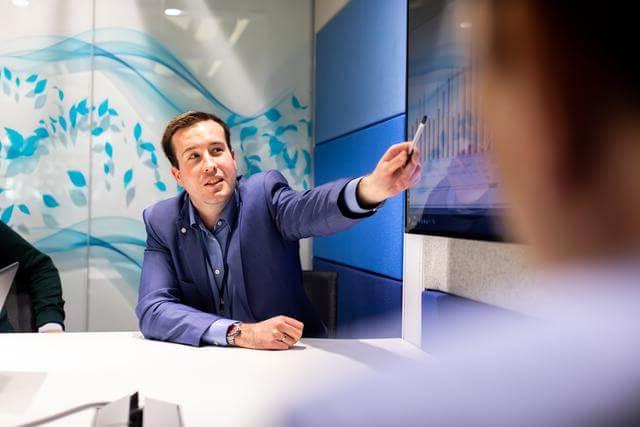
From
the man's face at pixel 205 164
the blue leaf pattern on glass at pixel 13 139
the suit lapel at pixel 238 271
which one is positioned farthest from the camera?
the blue leaf pattern on glass at pixel 13 139

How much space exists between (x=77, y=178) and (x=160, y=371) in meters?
2.63

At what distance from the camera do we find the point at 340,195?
1508 mm

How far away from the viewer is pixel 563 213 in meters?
0.17

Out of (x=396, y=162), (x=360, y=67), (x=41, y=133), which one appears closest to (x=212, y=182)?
(x=396, y=162)

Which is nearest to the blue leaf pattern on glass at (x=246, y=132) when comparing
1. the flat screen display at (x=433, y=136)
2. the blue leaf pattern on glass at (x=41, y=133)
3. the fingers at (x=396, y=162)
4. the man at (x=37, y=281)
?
the blue leaf pattern on glass at (x=41, y=133)

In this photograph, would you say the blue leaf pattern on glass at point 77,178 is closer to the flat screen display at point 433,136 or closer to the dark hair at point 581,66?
Result: the flat screen display at point 433,136

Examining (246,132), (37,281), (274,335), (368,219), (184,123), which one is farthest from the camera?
(246,132)

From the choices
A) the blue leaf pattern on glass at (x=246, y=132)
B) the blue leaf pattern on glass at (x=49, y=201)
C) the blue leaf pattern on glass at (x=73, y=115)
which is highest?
the blue leaf pattern on glass at (x=73, y=115)

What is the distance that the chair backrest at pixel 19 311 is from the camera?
2.33 metres

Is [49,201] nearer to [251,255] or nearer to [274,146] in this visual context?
[274,146]

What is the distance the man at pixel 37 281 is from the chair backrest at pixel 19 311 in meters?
0.02

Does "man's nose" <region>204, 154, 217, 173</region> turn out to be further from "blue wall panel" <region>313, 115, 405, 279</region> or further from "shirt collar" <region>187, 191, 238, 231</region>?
"blue wall panel" <region>313, 115, 405, 279</region>

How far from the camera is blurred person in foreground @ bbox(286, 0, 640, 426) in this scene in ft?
0.55

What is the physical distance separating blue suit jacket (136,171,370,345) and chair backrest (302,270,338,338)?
0.33 meters
